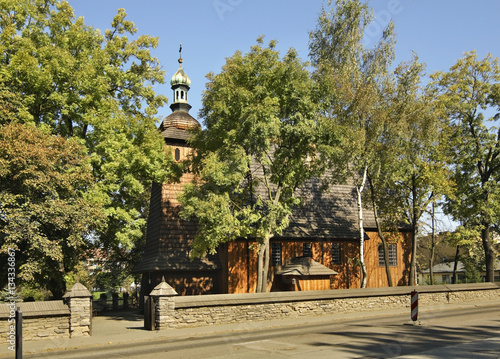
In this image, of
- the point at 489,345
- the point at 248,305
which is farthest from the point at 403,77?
the point at 489,345

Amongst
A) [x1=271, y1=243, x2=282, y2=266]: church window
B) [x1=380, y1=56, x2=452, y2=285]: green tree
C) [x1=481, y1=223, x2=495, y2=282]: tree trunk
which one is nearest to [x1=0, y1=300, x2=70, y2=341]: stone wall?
A: [x1=271, y1=243, x2=282, y2=266]: church window

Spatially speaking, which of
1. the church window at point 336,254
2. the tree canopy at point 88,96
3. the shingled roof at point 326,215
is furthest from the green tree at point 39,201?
the church window at point 336,254

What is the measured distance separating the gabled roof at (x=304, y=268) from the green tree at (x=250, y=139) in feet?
13.0

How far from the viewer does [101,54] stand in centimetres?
2614

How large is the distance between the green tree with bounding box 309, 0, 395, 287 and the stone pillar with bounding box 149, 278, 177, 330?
425 inches

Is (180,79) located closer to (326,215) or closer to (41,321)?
(326,215)

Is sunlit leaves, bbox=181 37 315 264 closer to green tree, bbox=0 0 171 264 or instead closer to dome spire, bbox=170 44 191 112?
green tree, bbox=0 0 171 264

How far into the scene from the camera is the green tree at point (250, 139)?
2172cm

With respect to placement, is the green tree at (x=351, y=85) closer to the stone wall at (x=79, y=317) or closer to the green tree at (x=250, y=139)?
the green tree at (x=250, y=139)

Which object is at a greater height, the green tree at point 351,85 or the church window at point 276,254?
the green tree at point 351,85

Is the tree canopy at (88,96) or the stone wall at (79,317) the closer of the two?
the stone wall at (79,317)

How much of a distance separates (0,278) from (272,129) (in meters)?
15.1

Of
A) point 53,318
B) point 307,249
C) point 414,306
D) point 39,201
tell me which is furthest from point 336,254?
point 53,318

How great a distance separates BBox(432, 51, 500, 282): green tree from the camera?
33125 mm
